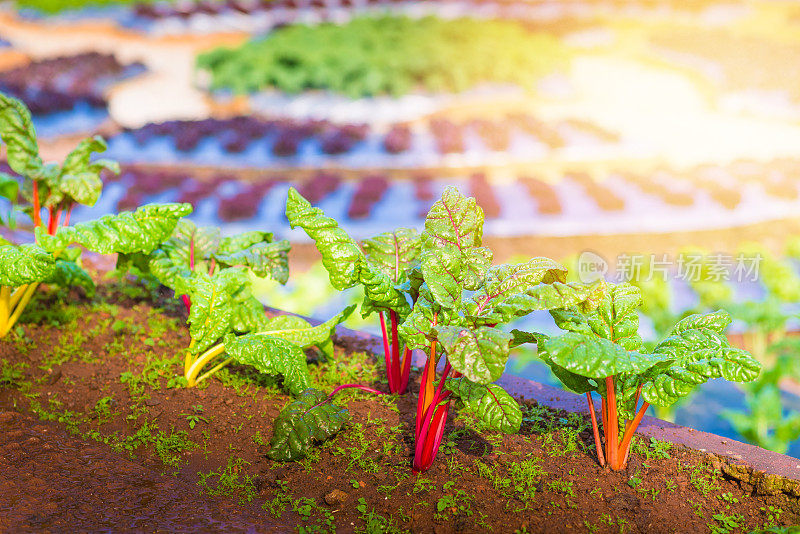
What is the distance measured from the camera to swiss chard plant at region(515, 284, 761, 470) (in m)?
1.18

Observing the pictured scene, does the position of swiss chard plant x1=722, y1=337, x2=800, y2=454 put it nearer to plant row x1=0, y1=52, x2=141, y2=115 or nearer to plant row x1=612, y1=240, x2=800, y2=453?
plant row x1=612, y1=240, x2=800, y2=453

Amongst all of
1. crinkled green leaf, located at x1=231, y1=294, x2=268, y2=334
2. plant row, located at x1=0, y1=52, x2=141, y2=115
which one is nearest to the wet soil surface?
crinkled green leaf, located at x1=231, y1=294, x2=268, y2=334

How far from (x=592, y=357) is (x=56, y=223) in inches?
63.9

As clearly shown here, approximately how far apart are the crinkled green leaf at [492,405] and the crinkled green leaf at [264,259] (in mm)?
610

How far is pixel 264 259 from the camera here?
1.70m

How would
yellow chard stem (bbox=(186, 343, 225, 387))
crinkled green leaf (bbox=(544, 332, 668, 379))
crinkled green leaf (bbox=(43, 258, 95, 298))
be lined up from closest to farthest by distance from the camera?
crinkled green leaf (bbox=(544, 332, 668, 379))
yellow chard stem (bbox=(186, 343, 225, 387))
crinkled green leaf (bbox=(43, 258, 95, 298))

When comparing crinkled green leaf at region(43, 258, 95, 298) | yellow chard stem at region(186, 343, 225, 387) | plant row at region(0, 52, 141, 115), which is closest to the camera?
yellow chard stem at region(186, 343, 225, 387)

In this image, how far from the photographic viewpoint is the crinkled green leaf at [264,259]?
1.68 m

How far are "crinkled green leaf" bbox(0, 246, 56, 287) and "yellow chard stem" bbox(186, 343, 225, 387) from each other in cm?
40

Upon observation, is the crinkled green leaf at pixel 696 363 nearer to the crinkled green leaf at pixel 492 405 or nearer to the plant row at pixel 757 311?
the crinkled green leaf at pixel 492 405

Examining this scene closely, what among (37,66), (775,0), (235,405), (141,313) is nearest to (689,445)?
(235,405)

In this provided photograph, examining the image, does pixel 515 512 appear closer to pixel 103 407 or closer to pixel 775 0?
pixel 103 407

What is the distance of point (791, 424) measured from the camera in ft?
6.84

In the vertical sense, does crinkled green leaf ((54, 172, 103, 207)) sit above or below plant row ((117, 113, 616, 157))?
below
